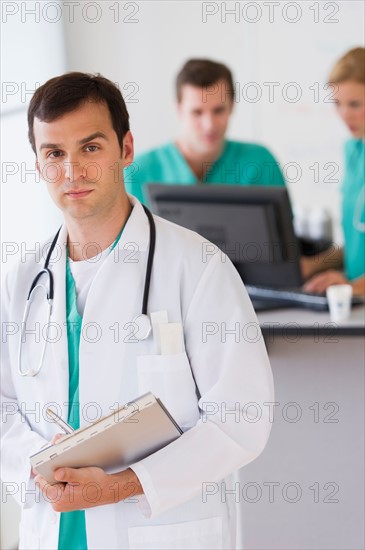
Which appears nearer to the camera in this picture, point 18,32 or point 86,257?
point 86,257

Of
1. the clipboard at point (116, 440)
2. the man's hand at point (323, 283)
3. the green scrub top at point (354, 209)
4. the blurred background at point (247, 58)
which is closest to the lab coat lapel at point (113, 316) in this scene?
the clipboard at point (116, 440)

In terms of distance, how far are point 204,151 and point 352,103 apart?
0.62m

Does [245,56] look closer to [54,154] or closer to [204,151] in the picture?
[204,151]

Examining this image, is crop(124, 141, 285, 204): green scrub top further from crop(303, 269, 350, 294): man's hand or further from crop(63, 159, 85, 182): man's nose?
crop(63, 159, 85, 182): man's nose

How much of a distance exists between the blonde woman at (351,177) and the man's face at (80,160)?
5.07 ft

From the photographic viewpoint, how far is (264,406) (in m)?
1.65

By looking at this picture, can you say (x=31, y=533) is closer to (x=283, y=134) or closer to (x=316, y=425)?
(x=316, y=425)

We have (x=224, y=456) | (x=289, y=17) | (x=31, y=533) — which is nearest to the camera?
(x=224, y=456)

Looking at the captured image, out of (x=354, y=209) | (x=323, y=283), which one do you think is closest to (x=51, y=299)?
(x=323, y=283)

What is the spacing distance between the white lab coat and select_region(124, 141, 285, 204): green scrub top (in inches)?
A: 71.6

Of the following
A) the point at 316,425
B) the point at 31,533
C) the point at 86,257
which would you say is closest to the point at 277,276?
the point at 316,425

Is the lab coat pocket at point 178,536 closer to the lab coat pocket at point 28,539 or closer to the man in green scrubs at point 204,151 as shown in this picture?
the lab coat pocket at point 28,539

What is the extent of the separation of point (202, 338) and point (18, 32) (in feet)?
7.73

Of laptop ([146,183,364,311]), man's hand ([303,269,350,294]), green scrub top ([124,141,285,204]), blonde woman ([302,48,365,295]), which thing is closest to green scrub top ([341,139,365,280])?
blonde woman ([302,48,365,295])
